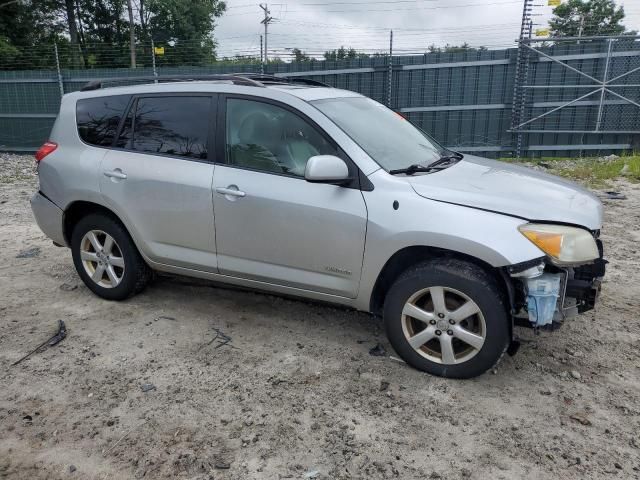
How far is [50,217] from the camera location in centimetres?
450

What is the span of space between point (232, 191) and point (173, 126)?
83 cm

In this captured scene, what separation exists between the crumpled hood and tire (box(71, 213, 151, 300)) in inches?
92.6

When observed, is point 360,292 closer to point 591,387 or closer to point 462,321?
point 462,321

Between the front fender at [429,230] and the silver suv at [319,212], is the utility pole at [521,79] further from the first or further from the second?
the front fender at [429,230]

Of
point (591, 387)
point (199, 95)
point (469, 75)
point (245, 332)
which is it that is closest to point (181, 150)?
point (199, 95)

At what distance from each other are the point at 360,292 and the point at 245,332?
1.03 meters

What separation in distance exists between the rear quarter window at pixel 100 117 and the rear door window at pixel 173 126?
0.52 feet

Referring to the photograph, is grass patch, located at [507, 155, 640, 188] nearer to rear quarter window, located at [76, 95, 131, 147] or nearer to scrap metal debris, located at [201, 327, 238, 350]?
scrap metal debris, located at [201, 327, 238, 350]

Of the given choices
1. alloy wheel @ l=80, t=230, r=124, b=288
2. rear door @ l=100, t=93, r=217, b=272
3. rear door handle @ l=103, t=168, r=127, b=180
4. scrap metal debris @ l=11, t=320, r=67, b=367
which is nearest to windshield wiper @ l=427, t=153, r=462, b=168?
rear door @ l=100, t=93, r=217, b=272

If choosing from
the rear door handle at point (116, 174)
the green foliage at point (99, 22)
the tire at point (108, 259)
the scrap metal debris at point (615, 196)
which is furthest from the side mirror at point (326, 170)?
the green foliage at point (99, 22)

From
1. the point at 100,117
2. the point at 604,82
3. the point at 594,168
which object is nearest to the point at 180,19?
the point at 604,82

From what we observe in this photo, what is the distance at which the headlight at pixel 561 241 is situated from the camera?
2883mm

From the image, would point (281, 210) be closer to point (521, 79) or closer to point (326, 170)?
point (326, 170)

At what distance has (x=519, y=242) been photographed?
2.89m
